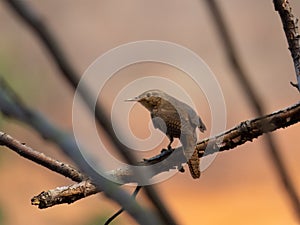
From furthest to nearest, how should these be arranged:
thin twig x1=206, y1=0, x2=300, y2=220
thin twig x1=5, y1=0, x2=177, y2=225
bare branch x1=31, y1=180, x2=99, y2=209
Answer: bare branch x1=31, y1=180, x2=99, y2=209 < thin twig x1=206, y1=0, x2=300, y2=220 < thin twig x1=5, y1=0, x2=177, y2=225

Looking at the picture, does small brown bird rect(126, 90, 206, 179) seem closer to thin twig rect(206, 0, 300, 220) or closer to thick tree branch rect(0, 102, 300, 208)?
thick tree branch rect(0, 102, 300, 208)

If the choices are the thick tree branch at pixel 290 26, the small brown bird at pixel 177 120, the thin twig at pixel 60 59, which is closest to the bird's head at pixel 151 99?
the small brown bird at pixel 177 120

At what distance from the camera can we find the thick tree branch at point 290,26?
50cm

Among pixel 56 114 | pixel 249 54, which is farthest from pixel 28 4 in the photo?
pixel 249 54

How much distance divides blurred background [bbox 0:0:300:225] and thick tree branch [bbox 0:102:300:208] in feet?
6.91

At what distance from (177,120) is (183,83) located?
257 centimetres

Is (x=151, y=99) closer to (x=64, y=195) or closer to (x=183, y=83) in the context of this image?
(x=64, y=195)

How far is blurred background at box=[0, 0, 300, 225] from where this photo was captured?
3.10 m

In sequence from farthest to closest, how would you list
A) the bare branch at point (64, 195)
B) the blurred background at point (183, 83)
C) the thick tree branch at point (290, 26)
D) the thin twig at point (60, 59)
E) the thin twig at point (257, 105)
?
the blurred background at point (183, 83) → the bare branch at point (64, 195) → the thick tree branch at point (290, 26) → the thin twig at point (257, 105) → the thin twig at point (60, 59)

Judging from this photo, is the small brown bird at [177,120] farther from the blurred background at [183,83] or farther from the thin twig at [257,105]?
the blurred background at [183,83]

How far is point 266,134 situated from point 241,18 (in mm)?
3740

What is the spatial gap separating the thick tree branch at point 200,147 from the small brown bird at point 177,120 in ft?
0.05

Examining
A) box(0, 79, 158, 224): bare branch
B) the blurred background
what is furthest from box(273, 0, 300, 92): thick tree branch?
the blurred background

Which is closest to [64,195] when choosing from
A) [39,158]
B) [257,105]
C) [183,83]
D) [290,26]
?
[39,158]
